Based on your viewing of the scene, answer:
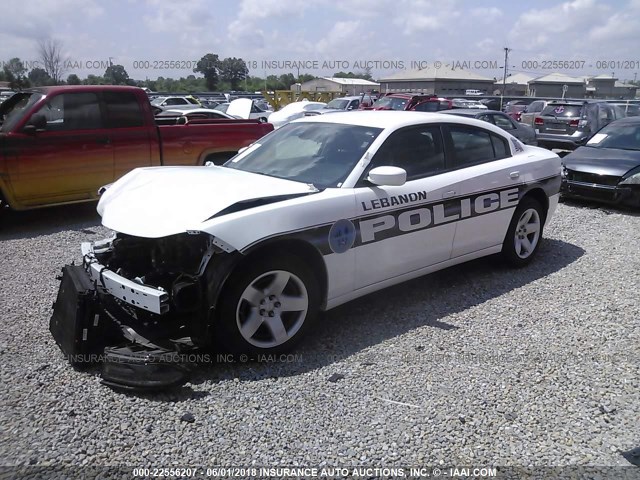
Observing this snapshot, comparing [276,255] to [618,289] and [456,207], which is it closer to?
[456,207]

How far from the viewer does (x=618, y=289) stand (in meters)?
5.24

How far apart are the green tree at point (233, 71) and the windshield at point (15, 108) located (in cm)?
6357

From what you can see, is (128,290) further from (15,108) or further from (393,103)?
(393,103)

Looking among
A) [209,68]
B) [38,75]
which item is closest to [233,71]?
[209,68]

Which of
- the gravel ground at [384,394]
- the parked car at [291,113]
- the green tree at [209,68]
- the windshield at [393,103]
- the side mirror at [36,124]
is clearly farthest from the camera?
the green tree at [209,68]

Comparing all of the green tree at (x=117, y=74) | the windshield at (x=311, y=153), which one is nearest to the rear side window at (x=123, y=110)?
the windshield at (x=311, y=153)

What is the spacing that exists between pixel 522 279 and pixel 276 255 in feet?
10.0

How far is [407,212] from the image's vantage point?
4293 millimetres

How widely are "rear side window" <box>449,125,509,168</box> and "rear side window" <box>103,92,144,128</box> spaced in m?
4.98

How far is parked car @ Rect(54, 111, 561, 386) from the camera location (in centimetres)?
341

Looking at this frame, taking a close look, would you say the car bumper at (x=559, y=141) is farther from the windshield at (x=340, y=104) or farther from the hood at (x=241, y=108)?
the windshield at (x=340, y=104)

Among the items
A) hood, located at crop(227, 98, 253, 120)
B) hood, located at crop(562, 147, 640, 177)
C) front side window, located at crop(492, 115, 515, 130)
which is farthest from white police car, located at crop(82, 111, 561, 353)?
hood, located at crop(227, 98, 253, 120)

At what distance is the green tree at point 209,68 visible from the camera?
65875mm

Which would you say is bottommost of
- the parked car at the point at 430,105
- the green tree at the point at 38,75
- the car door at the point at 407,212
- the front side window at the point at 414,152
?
the car door at the point at 407,212
